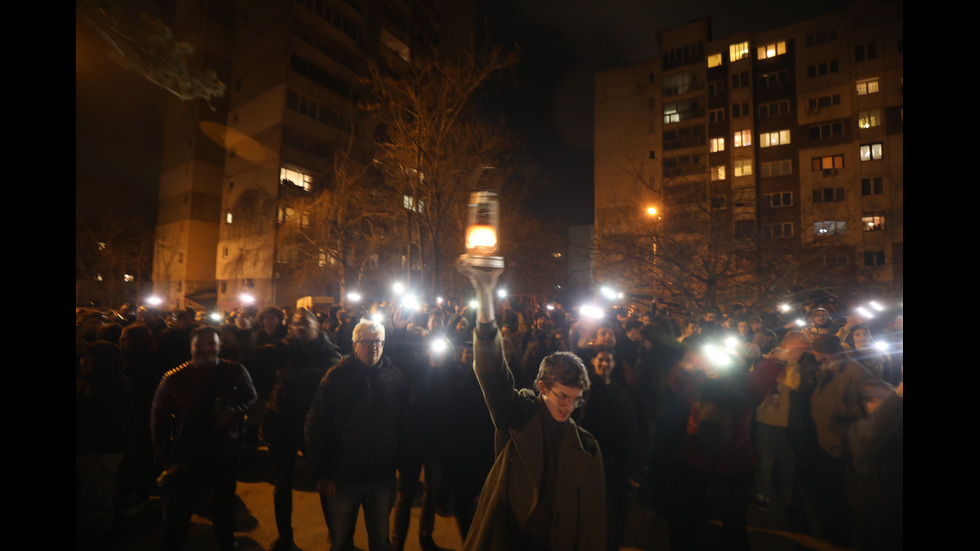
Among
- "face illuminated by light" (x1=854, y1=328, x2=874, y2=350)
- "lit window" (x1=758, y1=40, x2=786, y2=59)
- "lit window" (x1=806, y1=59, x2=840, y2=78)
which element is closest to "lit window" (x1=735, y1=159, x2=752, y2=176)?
"lit window" (x1=806, y1=59, x2=840, y2=78)

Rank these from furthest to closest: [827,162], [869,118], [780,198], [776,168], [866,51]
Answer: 1. [776,168]
2. [780,198]
3. [827,162]
4. [866,51]
5. [869,118]

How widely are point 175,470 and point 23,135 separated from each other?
2.54 metres

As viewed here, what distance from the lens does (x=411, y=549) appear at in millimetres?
4293

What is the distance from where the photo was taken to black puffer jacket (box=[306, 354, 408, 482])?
11.4 feet

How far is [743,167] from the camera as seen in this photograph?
42719mm

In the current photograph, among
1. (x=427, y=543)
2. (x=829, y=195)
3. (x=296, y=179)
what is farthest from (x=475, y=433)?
(x=829, y=195)

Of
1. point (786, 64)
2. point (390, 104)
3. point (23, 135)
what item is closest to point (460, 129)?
point (390, 104)

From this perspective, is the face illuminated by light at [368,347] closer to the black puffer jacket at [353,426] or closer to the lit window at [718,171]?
the black puffer jacket at [353,426]

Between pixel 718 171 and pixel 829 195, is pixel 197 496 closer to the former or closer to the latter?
pixel 829 195

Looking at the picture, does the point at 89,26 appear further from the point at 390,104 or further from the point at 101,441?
the point at 390,104

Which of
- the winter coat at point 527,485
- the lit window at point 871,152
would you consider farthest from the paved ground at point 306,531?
the lit window at point 871,152

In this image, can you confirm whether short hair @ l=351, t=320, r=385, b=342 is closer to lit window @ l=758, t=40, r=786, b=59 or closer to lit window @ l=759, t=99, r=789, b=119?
lit window @ l=759, t=99, r=789, b=119

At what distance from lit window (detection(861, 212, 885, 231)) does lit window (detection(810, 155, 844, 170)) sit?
4.79m

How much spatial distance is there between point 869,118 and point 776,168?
7251 millimetres
